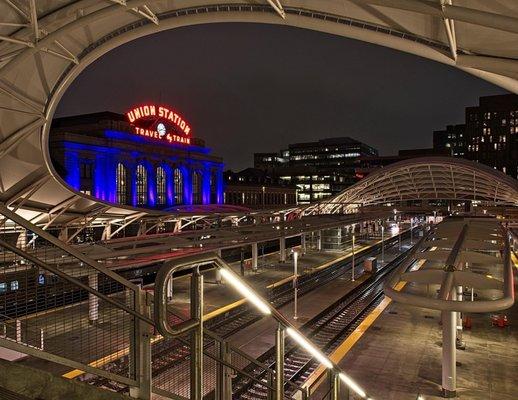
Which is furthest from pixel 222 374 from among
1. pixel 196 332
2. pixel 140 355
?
pixel 196 332

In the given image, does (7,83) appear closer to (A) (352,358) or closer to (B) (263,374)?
(B) (263,374)

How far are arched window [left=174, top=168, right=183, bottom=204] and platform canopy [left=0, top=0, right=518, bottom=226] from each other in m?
47.2

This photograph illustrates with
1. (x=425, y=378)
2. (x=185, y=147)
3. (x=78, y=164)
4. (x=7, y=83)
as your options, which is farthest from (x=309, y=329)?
(x=185, y=147)

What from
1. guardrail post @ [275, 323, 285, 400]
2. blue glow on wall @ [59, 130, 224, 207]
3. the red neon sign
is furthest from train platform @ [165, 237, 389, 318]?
the red neon sign

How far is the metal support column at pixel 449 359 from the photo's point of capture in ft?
40.8

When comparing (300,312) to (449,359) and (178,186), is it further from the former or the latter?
(178,186)

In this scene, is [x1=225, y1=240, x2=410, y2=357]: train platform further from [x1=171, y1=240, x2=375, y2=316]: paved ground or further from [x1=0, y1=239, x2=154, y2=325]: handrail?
[x1=0, y1=239, x2=154, y2=325]: handrail

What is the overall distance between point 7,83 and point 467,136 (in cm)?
15308

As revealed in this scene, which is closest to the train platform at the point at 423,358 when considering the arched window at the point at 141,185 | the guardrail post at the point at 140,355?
the guardrail post at the point at 140,355

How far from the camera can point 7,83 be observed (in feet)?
70.0

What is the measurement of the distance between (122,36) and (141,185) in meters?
48.6

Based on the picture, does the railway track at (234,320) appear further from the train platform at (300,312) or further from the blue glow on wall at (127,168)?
the blue glow on wall at (127,168)

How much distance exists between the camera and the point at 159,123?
71.9 m

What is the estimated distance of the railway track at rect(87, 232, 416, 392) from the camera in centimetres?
1272
